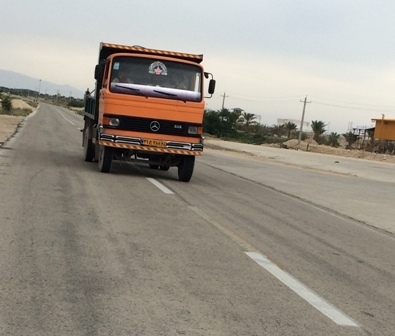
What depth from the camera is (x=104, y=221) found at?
8117mm

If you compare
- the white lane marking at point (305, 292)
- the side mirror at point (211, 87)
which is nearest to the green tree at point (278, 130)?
the side mirror at point (211, 87)

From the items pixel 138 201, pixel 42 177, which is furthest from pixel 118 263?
pixel 42 177

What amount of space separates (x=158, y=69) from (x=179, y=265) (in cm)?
800

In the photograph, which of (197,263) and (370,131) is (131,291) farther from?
(370,131)

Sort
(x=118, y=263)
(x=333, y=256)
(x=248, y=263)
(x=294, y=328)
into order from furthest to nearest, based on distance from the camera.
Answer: (x=333, y=256) < (x=248, y=263) < (x=118, y=263) < (x=294, y=328)

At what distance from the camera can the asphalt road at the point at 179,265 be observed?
14.9 ft

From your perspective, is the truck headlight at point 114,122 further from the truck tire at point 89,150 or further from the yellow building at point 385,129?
the yellow building at point 385,129

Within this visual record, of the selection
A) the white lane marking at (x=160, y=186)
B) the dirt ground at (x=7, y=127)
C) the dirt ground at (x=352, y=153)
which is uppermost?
the dirt ground at (x=352, y=153)

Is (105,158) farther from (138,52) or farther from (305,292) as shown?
(305,292)

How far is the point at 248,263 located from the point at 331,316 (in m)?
1.67

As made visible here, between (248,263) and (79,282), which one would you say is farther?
(248,263)

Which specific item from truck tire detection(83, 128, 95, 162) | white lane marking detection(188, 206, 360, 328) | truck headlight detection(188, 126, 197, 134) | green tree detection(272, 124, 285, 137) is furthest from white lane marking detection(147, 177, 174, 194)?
green tree detection(272, 124, 285, 137)

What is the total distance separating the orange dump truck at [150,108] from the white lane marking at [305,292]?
6583mm

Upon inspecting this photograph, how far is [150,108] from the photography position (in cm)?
1304
